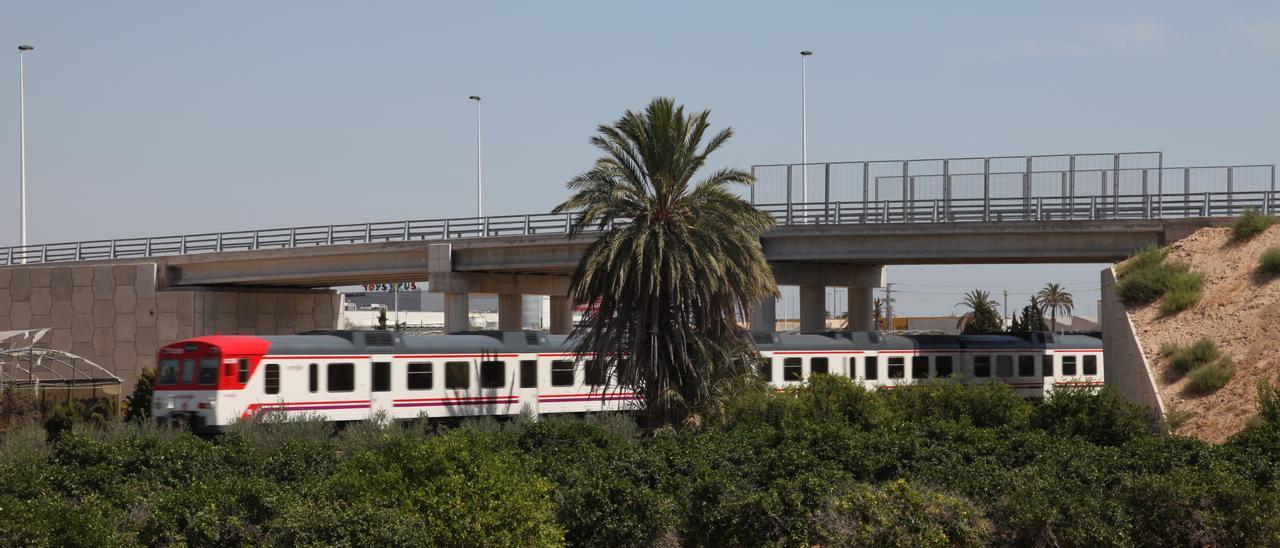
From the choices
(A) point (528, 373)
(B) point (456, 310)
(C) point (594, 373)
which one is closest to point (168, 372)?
(A) point (528, 373)

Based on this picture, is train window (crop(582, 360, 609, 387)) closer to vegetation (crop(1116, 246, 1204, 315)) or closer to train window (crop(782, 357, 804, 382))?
train window (crop(782, 357, 804, 382))

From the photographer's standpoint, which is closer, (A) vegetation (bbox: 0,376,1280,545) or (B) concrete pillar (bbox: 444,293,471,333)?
(A) vegetation (bbox: 0,376,1280,545)

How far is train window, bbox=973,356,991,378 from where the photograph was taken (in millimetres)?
41594

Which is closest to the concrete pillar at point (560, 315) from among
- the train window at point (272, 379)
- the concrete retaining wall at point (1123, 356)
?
the concrete retaining wall at point (1123, 356)

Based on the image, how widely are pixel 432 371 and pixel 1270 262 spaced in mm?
20874

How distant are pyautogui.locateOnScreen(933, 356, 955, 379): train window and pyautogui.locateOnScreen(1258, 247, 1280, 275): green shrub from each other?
9.44 metres

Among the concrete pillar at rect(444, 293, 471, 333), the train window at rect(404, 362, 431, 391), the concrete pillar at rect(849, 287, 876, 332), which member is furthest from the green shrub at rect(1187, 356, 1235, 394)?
the concrete pillar at rect(444, 293, 471, 333)

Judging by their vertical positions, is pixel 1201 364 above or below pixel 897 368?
above

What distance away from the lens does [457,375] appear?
32.9m

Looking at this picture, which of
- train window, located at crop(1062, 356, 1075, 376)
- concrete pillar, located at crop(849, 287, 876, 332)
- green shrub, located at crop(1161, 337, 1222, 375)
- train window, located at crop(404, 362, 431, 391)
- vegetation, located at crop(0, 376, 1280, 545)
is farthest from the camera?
concrete pillar, located at crop(849, 287, 876, 332)

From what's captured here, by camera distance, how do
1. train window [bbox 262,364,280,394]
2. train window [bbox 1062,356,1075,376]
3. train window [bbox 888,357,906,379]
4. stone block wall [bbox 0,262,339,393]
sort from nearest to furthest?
1. train window [bbox 262,364,280,394]
2. train window [bbox 888,357,906,379]
3. train window [bbox 1062,356,1075,376]
4. stone block wall [bbox 0,262,339,393]

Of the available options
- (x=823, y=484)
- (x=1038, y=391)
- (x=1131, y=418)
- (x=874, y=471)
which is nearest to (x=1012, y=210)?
(x=1038, y=391)

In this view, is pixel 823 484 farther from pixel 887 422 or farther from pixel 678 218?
pixel 678 218

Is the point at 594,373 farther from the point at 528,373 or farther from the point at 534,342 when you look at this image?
the point at 534,342
